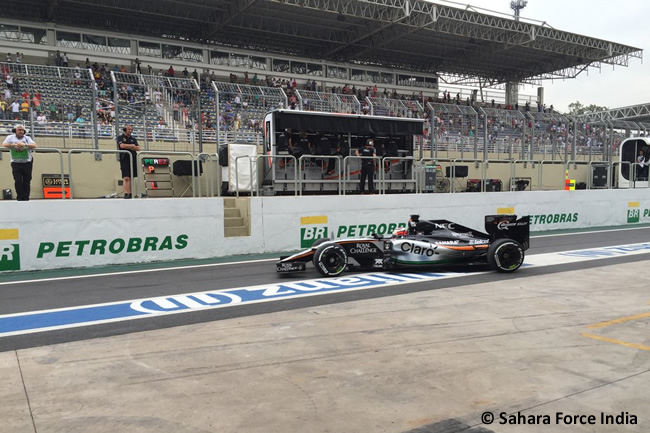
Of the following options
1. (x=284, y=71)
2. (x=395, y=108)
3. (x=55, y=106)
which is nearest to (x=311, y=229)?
(x=55, y=106)

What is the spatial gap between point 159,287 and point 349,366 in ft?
15.2

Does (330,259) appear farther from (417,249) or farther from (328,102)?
(328,102)

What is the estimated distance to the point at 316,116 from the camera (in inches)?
608

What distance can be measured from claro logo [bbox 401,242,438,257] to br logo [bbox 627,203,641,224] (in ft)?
43.2

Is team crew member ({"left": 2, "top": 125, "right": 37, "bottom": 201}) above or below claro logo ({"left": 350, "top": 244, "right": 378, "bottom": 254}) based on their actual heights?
above

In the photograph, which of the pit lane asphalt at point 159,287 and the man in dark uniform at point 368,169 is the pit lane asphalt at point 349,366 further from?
the man in dark uniform at point 368,169

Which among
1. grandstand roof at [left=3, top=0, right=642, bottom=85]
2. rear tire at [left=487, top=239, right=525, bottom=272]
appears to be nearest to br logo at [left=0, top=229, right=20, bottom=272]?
rear tire at [left=487, top=239, right=525, bottom=272]

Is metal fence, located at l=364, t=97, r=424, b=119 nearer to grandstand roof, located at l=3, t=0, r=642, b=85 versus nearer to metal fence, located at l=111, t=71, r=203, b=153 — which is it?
metal fence, located at l=111, t=71, r=203, b=153

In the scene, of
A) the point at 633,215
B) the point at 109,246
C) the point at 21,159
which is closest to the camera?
the point at 21,159

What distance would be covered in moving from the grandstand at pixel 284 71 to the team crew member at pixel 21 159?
12.9 feet

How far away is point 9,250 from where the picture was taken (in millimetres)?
9102

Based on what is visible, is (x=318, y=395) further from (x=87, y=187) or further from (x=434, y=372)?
(x=87, y=187)

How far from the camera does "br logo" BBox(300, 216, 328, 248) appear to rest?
39.9ft

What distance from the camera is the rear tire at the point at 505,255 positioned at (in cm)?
864
